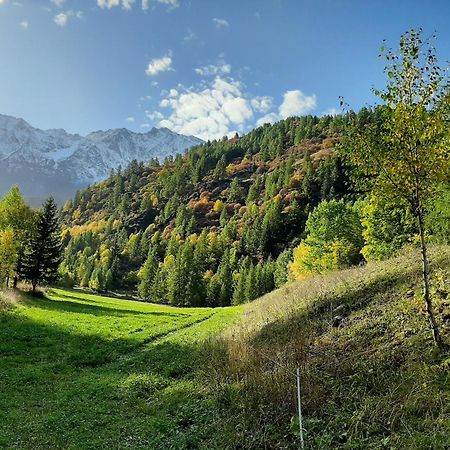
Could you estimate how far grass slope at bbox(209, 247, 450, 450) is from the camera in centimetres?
796

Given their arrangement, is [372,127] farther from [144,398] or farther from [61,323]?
[61,323]

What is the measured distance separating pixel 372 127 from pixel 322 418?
27.1 ft

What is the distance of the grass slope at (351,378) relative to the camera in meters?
7.96

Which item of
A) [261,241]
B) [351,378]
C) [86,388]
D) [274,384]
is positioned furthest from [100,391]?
[261,241]

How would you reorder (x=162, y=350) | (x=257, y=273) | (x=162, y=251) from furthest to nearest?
(x=162, y=251) → (x=257, y=273) → (x=162, y=350)

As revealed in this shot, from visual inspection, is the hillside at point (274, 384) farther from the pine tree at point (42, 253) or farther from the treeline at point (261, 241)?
the pine tree at point (42, 253)

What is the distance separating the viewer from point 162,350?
2073 centimetres

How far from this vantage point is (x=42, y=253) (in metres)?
49.5

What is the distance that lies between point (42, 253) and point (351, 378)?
47186 millimetres

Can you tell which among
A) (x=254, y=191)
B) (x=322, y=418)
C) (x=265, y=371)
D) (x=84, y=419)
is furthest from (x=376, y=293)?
(x=254, y=191)

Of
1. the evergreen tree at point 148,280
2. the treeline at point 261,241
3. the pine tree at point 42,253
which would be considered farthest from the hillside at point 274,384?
the evergreen tree at point 148,280

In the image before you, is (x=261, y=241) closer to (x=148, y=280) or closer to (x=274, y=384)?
(x=148, y=280)

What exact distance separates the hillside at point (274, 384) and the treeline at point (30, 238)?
1188 inches

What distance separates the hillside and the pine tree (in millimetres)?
29886
